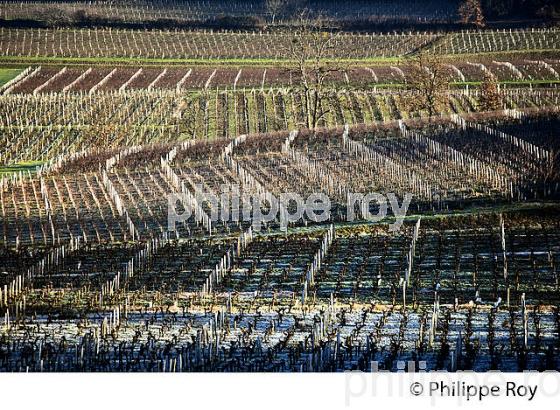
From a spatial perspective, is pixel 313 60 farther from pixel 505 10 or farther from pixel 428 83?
pixel 505 10

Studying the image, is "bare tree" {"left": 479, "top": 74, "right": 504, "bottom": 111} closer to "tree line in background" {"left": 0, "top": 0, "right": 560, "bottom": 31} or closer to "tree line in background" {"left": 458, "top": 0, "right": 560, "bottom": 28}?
"tree line in background" {"left": 0, "top": 0, "right": 560, "bottom": 31}

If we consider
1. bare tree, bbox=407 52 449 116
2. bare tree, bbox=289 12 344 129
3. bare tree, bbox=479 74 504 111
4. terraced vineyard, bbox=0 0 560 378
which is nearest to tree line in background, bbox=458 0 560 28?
terraced vineyard, bbox=0 0 560 378

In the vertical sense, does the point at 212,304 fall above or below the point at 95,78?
below

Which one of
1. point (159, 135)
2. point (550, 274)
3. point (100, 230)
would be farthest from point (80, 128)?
point (550, 274)

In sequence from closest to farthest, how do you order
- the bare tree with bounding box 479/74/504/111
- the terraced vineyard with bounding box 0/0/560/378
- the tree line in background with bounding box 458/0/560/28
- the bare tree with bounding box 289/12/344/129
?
1. the terraced vineyard with bounding box 0/0/560/378
2. the tree line in background with bounding box 458/0/560/28
3. the bare tree with bounding box 479/74/504/111
4. the bare tree with bounding box 289/12/344/129

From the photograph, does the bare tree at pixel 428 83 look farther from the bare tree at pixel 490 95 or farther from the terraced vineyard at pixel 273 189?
the bare tree at pixel 490 95

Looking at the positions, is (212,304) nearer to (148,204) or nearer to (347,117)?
(148,204)
